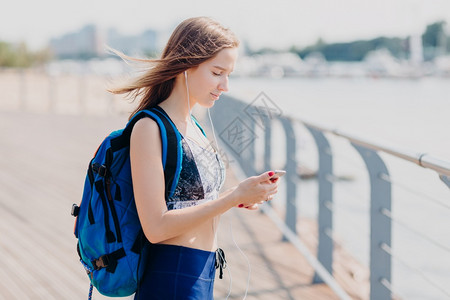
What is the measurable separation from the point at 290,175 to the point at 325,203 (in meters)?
0.73

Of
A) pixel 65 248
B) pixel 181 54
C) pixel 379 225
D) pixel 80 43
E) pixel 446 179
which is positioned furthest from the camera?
pixel 80 43

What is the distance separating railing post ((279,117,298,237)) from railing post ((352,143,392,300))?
146cm

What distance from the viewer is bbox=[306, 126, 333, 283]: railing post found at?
3.34 metres

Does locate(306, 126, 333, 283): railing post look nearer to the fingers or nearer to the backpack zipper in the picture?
the fingers

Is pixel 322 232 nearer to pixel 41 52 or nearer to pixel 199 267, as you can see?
pixel 199 267

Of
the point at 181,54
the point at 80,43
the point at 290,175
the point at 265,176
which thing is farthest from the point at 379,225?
the point at 80,43

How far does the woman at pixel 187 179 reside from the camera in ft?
4.47

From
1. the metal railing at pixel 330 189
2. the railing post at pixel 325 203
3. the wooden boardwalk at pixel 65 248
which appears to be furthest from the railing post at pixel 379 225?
the railing post at pixel 325 203

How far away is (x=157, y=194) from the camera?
1.35 meters

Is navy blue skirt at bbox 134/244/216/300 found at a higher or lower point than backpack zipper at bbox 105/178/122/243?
lower

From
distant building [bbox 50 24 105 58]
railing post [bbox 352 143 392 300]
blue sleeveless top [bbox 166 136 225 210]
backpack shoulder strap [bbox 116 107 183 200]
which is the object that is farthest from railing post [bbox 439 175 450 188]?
distant building [bbox 50 24 105 58]

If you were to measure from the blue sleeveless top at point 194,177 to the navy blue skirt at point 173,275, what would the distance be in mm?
118

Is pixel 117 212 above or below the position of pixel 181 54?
A: below

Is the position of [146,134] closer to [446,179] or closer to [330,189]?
[446,179]
